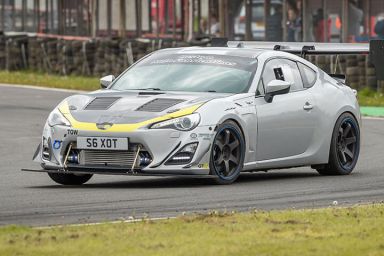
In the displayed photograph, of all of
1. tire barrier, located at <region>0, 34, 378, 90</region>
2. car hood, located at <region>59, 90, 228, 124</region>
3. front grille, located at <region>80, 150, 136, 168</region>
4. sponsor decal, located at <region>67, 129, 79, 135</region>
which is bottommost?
tire barrier, located at <region>0, 34, 378, 90</region>

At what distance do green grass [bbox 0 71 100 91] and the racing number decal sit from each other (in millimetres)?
21255

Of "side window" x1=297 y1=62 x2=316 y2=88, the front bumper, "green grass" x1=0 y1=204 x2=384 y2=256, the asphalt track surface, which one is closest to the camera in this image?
"green grass" x1=0 y1=204 x2=384 y2=256

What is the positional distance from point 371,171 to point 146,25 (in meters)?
29.5

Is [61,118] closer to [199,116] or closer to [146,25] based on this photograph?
[199,116]

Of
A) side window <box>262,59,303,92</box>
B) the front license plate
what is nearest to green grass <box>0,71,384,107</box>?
side window <box>262,59,303,92</box>

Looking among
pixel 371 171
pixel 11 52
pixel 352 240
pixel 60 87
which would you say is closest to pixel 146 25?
pixel 11 52

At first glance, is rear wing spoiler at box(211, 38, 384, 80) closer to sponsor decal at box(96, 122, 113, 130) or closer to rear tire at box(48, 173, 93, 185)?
rear tire at box(48, 173, 93, 185)

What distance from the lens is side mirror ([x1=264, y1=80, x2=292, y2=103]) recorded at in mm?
13641

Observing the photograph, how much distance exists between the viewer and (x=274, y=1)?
38.8 m

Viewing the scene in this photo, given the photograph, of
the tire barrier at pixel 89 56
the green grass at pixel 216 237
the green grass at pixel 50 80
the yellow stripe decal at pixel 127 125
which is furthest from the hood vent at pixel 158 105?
the green grass at pixel 50 80

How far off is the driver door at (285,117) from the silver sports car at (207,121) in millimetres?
12

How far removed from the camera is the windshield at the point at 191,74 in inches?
534

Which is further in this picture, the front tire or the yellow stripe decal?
the front tire

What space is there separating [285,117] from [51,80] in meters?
24.5
